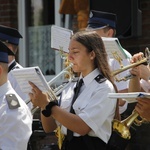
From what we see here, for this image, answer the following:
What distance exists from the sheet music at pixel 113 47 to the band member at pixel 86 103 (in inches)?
10.3

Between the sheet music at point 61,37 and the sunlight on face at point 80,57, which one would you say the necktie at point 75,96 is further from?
the sheet music at point 61,37

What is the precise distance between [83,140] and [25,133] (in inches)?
23.2

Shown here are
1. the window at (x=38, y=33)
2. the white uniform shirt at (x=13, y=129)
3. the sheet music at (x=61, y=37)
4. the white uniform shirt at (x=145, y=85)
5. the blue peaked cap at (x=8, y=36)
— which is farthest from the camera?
the window at (x=38, y=33)

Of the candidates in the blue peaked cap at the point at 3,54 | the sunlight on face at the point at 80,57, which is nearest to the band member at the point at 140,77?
the sunlight on face at the point at 80,57

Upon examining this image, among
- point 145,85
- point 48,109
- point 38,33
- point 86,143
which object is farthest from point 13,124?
point 38,33

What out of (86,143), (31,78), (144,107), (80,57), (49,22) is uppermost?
(80,57)

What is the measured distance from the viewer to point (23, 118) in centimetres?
395

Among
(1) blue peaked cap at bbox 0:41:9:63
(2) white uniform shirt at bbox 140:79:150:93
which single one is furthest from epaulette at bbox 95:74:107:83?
(1) blue peaked cap at bbox 0:41:9:63

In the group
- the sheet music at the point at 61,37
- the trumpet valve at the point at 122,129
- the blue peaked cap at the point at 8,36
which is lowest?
the trumpet valve at the point at 122,129

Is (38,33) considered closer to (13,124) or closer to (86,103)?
(86,103)

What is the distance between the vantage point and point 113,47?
4.77m

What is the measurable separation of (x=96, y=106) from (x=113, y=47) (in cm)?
68

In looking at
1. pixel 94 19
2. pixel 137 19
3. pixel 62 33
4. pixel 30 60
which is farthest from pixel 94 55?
pixel 30 60

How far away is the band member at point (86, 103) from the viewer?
4270 mm
